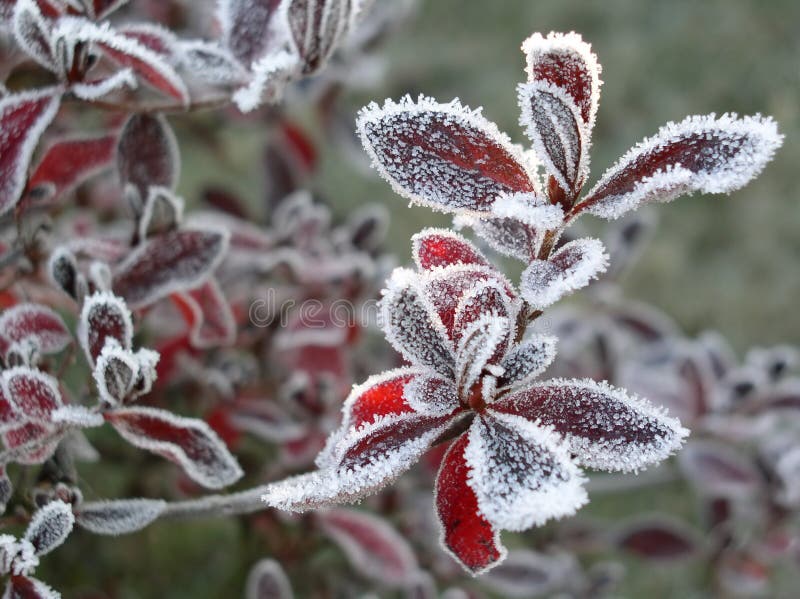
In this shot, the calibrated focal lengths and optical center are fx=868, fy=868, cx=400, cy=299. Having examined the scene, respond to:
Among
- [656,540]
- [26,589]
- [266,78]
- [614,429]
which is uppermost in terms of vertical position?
[656,540]

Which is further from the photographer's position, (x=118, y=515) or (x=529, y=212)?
(x=118, y=515)

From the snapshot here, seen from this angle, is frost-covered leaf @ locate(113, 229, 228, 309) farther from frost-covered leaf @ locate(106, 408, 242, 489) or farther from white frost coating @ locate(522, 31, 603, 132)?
white frost coating @ locate(522, 31, 603, 132)

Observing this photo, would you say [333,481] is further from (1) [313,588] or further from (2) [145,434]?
(1) [313,588]

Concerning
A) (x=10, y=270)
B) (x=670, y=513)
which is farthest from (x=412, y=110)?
(x=670, y=513)

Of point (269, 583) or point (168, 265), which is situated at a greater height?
point (168, 265)

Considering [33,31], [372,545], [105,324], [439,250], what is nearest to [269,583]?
→ [372,545]

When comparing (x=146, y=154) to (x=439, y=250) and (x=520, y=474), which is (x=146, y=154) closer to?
(x=439, y=250)

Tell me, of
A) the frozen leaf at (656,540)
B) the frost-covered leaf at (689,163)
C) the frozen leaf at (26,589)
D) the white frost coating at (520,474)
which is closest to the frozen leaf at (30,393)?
the frozen leaf at (26,589)

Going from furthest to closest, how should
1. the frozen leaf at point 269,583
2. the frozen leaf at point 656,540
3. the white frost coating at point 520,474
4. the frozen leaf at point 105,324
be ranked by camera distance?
the frozen leaf at point 656,540 < the frozen leaf at point 269,583 < the frozen leaf at point 105,324 < the white frost coating at point 520,474

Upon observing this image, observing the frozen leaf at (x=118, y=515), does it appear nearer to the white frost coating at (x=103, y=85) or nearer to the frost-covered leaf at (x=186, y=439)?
the frost-covered leaf at (x=186, y=439)
